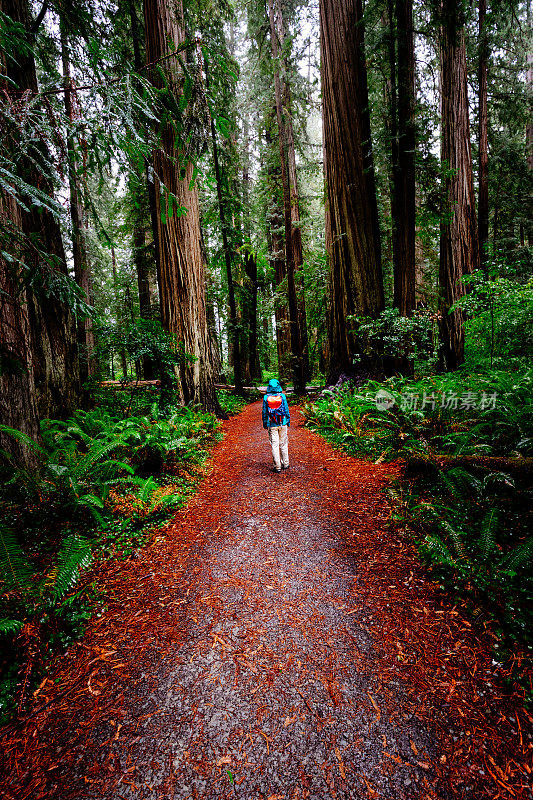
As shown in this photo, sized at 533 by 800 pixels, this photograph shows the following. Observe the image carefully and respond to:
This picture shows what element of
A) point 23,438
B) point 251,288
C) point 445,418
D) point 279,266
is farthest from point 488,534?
point 279,266

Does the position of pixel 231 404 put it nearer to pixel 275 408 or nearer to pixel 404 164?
pixel 275 408

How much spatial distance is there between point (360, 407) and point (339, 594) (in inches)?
159

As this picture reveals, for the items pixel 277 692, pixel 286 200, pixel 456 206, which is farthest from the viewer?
pixel 286 200

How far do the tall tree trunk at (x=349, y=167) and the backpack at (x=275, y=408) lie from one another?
318 cm

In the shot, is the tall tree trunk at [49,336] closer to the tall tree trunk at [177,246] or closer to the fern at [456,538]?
the tall tree trunk at [177,246]

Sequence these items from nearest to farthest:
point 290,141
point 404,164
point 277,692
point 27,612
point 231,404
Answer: point 277,692
point 27,612
point 404,164
point 290,141
point 231,404

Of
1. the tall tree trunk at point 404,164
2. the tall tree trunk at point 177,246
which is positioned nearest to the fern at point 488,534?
the tall tree trunk at point 404,164

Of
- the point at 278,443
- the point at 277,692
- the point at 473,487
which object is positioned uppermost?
the point at 278,443

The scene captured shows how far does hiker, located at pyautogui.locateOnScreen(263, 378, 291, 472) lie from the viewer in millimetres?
5055

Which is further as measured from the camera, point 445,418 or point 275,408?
point 275,408

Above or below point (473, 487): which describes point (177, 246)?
above

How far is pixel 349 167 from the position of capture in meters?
7.11

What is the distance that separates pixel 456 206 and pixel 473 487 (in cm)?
884

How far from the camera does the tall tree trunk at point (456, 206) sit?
855 centimetres
